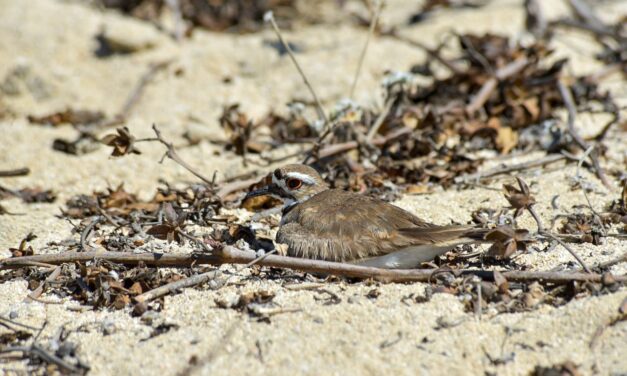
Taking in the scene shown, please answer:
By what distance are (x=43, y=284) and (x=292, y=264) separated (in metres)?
1.50

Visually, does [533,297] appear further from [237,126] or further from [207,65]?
[207,65]

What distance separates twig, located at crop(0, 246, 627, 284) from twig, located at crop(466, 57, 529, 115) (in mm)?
3095

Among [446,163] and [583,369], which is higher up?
[446,163]

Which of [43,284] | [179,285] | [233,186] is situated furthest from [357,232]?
[43,284]

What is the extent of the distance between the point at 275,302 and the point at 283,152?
9.77 feet

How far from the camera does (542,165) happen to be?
638 centimetres

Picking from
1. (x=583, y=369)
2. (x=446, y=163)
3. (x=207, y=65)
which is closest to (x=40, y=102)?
(x=207, y=65)

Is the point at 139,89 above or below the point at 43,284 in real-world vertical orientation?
above

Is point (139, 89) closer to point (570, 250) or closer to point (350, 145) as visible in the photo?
point (350, 145)

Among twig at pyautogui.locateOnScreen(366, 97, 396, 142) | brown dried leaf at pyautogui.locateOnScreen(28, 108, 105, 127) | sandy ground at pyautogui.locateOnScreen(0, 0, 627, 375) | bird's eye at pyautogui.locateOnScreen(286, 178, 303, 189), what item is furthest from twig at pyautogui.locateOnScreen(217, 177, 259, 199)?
brown dried leaf at pyautogui.locateOnScreen(28, 108, 105, 127)

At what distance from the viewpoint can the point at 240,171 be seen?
672 centimetres

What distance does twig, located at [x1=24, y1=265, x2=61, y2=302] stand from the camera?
14.9 feet

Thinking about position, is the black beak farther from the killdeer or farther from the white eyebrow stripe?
the killdeer

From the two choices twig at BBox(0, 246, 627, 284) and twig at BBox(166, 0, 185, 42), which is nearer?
twig at BBox(0, 246, 627, 284)
